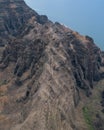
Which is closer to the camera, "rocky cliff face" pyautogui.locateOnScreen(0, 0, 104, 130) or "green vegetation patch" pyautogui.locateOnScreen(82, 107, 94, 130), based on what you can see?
"rocky cliff face" pyautogui.locateOnScreen(0, 0, 104, 130)

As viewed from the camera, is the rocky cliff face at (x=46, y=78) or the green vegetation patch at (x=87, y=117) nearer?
the rocky cliff face at (x=46, y=78)

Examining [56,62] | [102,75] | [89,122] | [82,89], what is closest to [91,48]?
[102,75]

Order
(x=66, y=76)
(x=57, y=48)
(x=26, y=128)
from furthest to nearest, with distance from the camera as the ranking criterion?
(x=57, y=48) < (x=66, y=76) < (x=26, y=128)

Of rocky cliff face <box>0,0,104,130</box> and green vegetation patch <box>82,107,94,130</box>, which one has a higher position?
rocky cliff face <box>0,0,104,130</box>

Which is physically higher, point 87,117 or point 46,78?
point 46,78

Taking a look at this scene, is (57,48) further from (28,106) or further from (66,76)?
(28,106)

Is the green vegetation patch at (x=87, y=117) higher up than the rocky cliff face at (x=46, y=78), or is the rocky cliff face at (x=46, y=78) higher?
the rocky cliff face at (x=46, y=78)

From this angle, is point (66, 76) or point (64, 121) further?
point (66, 76)

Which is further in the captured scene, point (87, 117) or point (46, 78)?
point (87, 117)
